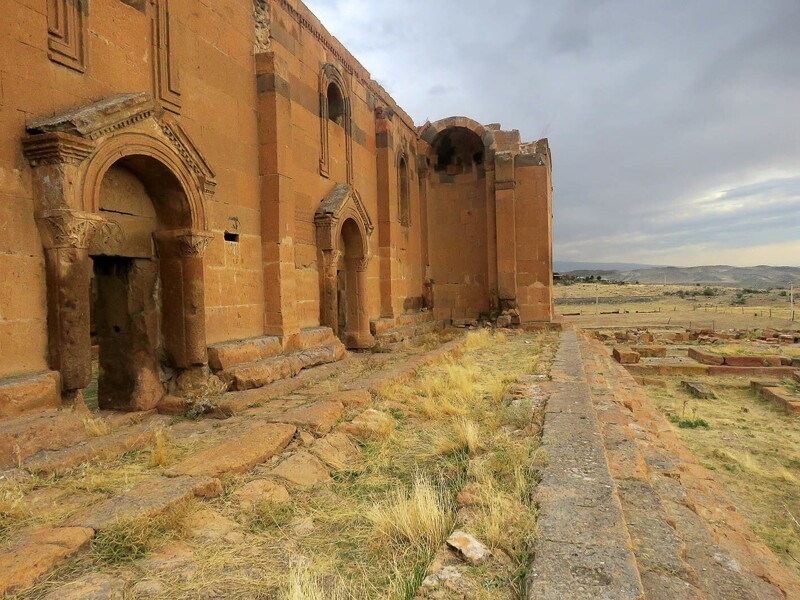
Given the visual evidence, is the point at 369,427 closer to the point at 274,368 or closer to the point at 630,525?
the point at 630,525

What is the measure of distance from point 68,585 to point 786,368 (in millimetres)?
15111

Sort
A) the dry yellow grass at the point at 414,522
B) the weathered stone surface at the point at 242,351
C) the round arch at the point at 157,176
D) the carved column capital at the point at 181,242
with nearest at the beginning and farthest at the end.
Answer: the dry yellow grass at the point at 414,522 < the round arch at the point at 157,176 < the carved column capital at the point at 181,242 < the weathered stone surface at the point at 242,351

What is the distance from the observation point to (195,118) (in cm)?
691

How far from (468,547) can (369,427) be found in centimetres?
263

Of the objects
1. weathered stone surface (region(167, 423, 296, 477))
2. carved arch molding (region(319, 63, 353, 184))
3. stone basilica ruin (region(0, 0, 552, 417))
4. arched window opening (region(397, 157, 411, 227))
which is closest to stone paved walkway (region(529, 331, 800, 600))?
weathered stone surface (region(167, 423, 296, 477))

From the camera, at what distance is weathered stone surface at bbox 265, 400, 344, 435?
5.01 metres

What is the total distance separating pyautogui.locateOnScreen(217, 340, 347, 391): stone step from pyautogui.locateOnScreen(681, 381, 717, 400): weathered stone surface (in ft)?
24.9

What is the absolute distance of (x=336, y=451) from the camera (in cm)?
462

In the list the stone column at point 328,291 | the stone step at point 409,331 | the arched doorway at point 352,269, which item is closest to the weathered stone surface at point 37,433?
the stone column at point 328,291

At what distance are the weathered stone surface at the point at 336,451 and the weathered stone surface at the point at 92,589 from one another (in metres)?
2.01

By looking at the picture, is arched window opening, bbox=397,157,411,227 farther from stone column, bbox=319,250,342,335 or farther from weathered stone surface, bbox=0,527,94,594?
weathered stone surface, bbox=0,527,94,594

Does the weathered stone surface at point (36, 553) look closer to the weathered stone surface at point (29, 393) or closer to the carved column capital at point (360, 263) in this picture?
the weathered stone surface at point (29, 393)

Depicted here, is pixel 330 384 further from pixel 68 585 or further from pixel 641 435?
pixel 68 585

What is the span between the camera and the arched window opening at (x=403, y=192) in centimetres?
1543
